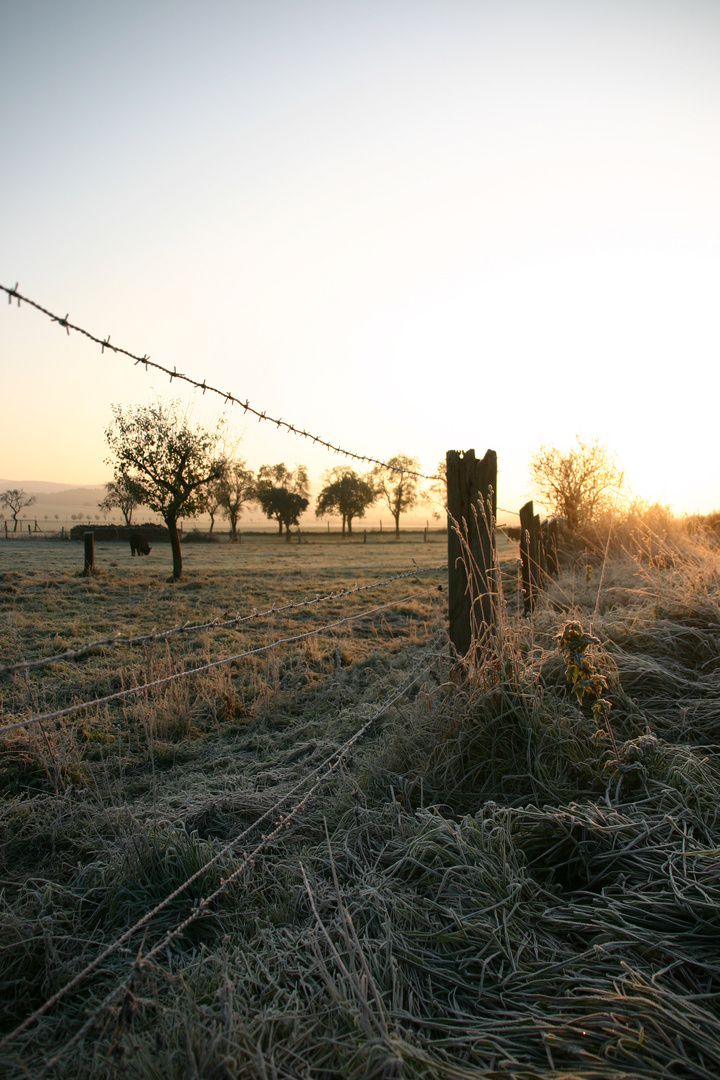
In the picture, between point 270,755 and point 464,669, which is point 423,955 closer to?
point 464,669

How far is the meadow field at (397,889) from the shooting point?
152 cm

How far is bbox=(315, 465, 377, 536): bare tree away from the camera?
249ft

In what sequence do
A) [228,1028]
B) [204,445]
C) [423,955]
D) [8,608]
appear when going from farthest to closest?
[204,445] < [8,608] < [423,955] < [228,1028]

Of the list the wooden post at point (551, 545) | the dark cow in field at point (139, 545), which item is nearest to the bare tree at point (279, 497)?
the dark cow in field at point (139, 545)

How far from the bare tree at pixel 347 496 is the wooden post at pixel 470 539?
234 ft

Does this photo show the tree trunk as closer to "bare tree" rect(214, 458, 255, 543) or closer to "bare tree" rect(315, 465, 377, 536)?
"bare tree" rect(214, 458, 255, 543)

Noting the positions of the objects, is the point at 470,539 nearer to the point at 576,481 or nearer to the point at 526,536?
the point at 526,536

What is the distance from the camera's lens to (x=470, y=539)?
3.47m

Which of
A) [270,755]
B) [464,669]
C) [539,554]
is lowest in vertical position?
[270,755]

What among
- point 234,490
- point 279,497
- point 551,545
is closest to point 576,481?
point 551,545

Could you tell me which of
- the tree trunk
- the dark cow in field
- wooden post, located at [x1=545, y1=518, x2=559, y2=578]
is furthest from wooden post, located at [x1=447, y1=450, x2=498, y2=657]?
the dark cow in field

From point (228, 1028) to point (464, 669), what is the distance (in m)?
2.17

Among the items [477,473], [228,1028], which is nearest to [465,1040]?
[228,1028]

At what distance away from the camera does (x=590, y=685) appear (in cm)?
294
